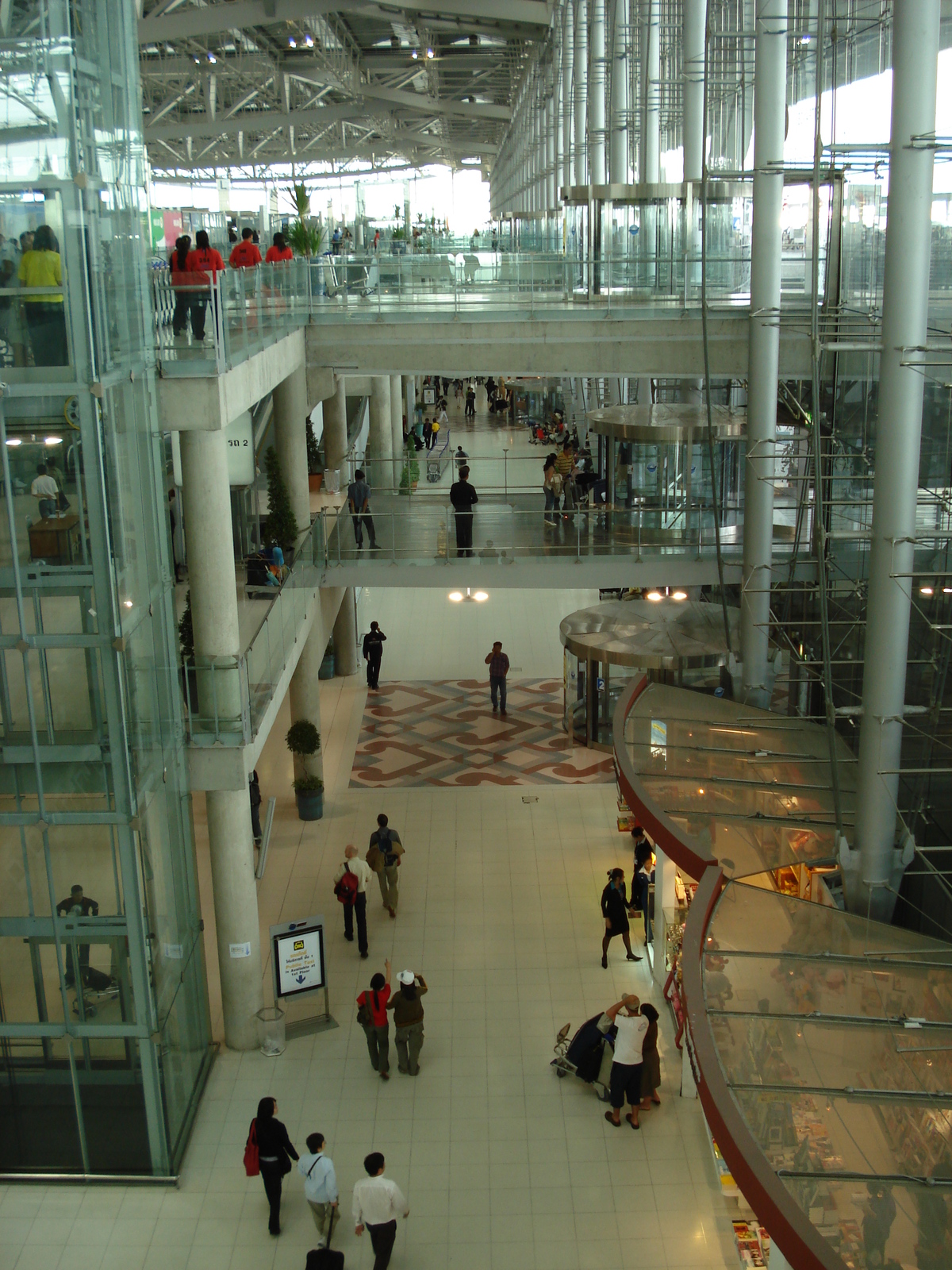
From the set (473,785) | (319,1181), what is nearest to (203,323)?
(319,1181)

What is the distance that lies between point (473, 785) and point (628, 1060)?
Result: 26.2 ft

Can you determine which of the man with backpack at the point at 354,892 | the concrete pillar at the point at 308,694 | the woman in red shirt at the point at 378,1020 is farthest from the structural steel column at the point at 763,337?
the concrete pillar at the point at 308,694

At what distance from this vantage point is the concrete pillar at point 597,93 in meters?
30.4

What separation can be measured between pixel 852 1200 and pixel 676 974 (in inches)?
244

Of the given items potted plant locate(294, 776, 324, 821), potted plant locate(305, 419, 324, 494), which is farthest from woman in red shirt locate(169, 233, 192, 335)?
potted plant locate(305, 419, 324, 494)

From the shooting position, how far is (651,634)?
62.2 feet

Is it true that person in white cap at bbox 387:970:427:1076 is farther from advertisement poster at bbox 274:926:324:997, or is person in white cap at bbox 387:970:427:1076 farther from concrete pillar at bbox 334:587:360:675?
concrete pillar at bbox 334:587:360:675

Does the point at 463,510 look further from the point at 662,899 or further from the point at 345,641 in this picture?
the point at 662,899

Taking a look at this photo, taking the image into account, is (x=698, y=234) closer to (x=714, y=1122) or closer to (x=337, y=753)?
(x=337, y=753)

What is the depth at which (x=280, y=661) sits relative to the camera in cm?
1332

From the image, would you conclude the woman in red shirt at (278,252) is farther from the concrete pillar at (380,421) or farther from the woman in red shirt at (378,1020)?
the concrete pillar at (380,421)

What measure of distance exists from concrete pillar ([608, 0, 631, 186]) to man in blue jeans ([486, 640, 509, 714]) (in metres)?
12.3

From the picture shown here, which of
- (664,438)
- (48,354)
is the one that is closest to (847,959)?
(48,354)

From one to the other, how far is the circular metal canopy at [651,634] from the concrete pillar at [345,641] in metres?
5.01
